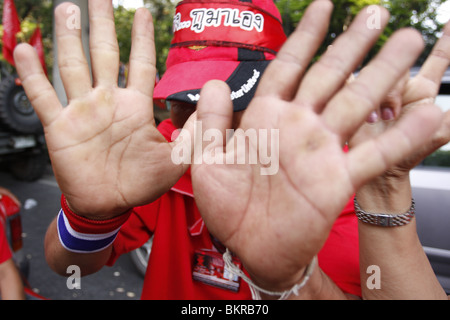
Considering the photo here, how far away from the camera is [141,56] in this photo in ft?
3.28

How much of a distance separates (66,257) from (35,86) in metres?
0.62

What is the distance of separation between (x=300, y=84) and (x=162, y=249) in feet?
3.24

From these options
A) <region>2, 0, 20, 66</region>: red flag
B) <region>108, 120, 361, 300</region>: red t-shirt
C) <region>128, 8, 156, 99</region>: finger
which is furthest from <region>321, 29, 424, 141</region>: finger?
<region>2, 0, 20, 66</region>: red flag

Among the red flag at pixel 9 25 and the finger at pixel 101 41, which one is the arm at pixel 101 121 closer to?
the finger at pixel 101 41

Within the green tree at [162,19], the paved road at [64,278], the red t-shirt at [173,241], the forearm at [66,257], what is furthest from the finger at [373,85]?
the green tree at [162,19]

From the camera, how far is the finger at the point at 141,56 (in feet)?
3.28

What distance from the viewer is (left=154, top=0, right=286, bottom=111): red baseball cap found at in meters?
1.31

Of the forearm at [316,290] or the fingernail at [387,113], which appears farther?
the forearm at [316,290]

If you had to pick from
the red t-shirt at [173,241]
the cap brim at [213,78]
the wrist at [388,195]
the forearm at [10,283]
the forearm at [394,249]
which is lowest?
the forearm at [10,283]

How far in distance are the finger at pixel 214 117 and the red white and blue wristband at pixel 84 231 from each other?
1.29ft

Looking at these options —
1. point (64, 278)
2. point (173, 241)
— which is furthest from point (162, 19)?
point (173, 241)

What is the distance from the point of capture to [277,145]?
753 mm
